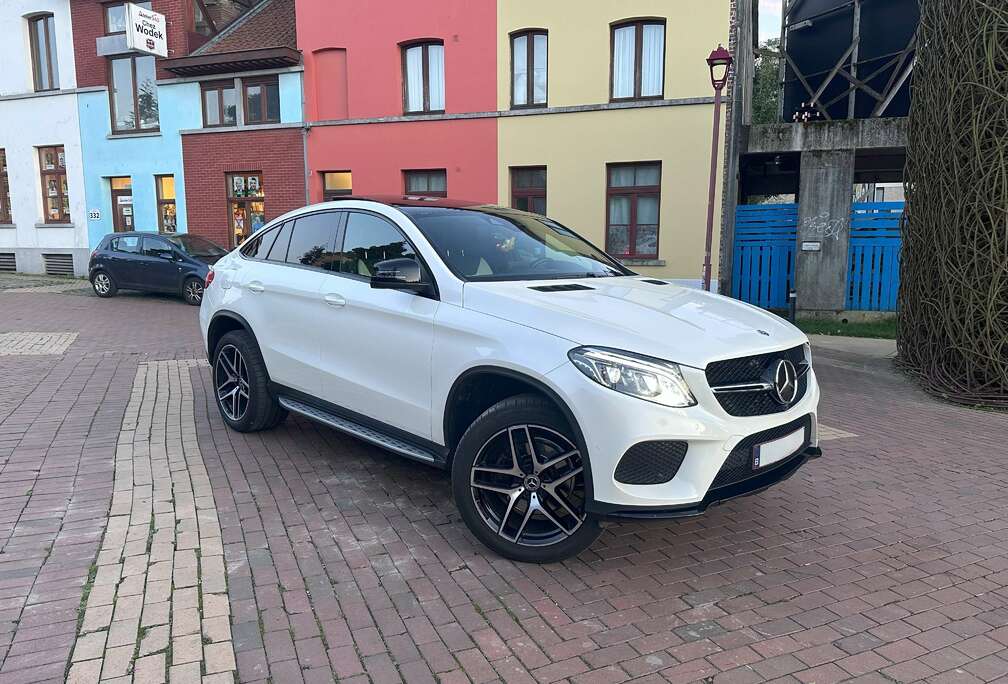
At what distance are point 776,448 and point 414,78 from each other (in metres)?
16.4

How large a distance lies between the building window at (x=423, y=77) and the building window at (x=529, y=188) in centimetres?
260

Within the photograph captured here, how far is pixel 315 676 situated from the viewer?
2721 millimetres

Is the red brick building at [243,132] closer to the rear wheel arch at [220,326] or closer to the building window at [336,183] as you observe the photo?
the building window at [336,183]

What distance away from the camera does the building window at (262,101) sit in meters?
19.2

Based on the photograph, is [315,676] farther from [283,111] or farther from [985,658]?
[283,111]

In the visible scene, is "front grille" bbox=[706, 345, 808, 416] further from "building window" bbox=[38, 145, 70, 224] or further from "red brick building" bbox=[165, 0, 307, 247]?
"building window" bbox=[38, 145, 70, 224]

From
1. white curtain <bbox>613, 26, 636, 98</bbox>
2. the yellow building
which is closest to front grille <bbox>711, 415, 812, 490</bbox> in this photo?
the yellow building

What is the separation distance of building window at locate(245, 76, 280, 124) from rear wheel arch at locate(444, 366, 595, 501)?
1756cm

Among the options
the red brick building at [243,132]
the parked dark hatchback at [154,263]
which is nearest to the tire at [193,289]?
the parked dark hatchback at [154,263]

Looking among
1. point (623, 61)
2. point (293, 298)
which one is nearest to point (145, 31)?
point (623, 61)

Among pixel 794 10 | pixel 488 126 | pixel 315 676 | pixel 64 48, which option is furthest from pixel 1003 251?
pixel 64 48

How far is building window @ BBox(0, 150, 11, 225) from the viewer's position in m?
22.6

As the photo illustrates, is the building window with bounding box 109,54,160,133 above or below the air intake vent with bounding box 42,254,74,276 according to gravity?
above

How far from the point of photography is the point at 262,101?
19.4 metres
